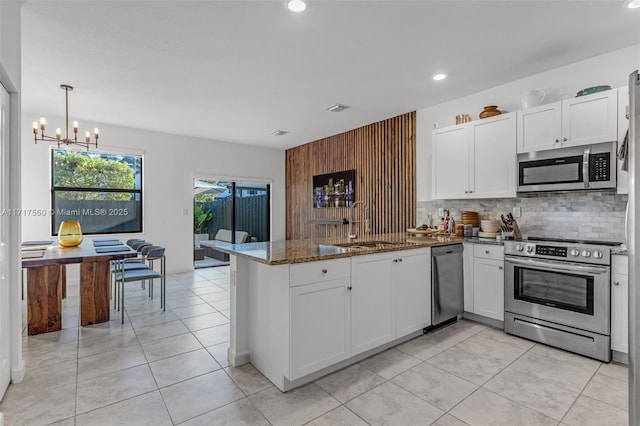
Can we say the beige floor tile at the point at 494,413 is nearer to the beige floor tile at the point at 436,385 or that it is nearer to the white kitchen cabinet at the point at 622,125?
the beige floor tile at the point at 436,385

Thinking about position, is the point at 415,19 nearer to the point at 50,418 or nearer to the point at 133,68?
the point at 133,68

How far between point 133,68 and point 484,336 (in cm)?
435

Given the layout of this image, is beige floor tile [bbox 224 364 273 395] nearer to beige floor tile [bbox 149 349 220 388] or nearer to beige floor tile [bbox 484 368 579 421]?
beige floor tile [bbox 149 349 220 388]

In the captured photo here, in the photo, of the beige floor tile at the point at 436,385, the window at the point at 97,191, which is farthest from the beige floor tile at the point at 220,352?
the window at the point at 97,191

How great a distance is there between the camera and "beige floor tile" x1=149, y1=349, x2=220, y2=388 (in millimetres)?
2238

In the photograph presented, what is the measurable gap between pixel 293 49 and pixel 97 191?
4453 mm

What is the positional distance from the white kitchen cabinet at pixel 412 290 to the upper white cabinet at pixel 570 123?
5.09 ft

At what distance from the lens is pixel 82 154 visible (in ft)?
17.0

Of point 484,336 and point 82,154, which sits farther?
point 82,154

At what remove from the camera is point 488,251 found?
322cm

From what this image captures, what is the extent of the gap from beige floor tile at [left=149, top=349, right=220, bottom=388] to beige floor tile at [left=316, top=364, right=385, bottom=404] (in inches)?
34.3

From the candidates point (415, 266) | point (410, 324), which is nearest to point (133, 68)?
point (415, 266)

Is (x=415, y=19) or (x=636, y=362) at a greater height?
(x=415, y=19)

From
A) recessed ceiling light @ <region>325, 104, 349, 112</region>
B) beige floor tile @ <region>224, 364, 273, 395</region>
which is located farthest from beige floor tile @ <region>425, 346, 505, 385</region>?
recessed ceiling light @ <region>325, 104, 349, 112</region>
